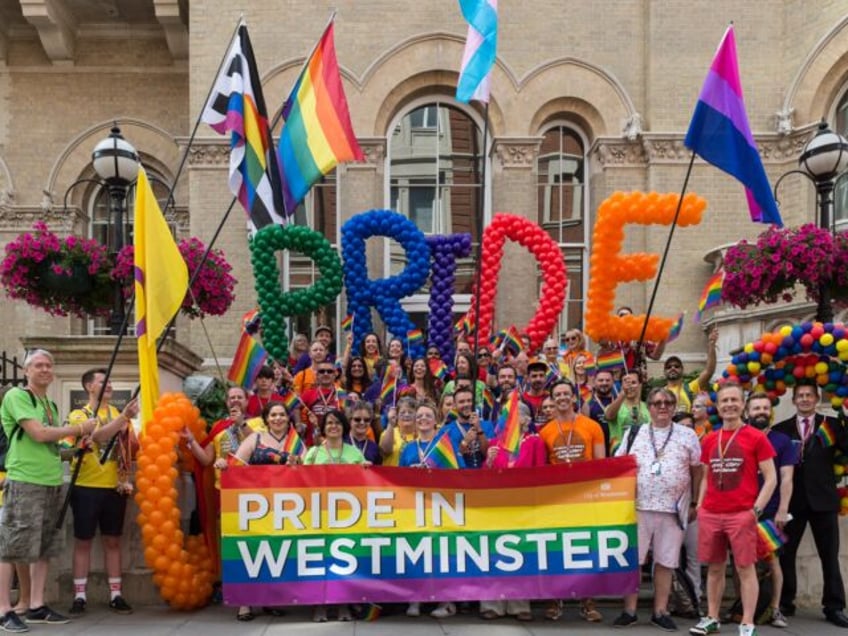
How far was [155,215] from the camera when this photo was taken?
8102 mm

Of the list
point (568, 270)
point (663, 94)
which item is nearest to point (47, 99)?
point (568, 270)

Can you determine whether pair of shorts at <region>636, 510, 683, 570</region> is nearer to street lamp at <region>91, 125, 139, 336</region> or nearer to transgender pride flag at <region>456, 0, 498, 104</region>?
transgender pride flag at <region>456, 0, 498, 104</region>

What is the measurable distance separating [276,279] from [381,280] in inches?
61.7

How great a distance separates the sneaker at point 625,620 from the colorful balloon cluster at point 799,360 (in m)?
2.50

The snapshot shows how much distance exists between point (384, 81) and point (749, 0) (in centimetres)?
681

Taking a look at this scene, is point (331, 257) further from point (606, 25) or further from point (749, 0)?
point (749, 0)

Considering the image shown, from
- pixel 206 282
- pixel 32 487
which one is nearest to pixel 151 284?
pixel 32 487

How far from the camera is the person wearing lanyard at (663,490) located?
285 inches

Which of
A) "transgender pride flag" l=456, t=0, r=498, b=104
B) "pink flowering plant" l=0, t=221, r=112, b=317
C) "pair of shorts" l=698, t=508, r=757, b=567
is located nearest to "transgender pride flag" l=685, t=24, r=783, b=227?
"transgender pride flag" l=456, t=0, r=498, b=104

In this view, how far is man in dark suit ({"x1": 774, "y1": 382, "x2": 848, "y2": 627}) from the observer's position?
761 cm

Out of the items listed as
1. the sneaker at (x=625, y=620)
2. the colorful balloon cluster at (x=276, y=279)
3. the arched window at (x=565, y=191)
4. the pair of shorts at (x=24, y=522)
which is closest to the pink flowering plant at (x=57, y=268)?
the colorful balloon cluster at (x=276, y=279)

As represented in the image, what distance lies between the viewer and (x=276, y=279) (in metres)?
12.1

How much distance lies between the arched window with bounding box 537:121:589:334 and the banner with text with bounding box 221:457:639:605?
945 cm

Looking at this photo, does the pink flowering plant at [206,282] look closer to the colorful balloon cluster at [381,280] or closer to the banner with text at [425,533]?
the colorful balloon cluster at [381,280]
